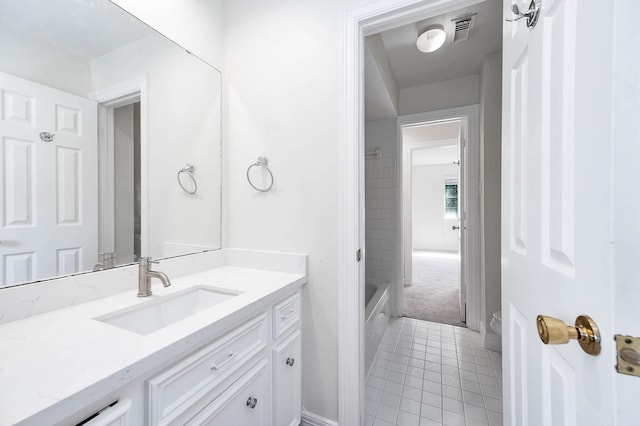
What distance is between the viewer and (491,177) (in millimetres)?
2221

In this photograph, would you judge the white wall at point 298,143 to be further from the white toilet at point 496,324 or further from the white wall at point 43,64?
the white toilet at point 496,324

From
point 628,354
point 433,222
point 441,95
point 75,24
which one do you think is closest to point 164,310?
point 75,24

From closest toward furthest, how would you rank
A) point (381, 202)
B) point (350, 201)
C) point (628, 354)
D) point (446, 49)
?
1. point (628, 354)
2. point (350, 201)
3. point (446, 49)
4. point (381, 202)

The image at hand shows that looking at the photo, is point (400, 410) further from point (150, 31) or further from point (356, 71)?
point (150, 31)

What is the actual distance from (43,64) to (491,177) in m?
2.77

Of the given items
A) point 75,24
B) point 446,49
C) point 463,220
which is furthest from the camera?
point 463,220

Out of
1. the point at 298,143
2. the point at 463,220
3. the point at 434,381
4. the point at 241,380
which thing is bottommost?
the point at 434,381

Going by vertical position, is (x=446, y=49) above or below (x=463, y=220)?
above

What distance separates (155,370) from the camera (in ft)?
2.15

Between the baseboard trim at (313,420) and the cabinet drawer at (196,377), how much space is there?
2.21ft

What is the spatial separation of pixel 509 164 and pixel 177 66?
1606 millimetres

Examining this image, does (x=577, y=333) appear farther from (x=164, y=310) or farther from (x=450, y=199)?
(x=450, y=199)

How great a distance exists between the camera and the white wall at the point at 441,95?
2.56 metres

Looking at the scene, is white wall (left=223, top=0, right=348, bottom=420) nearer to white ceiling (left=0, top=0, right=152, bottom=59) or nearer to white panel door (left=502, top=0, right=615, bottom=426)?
white ceiling (left=0, top=0, right=152, bottom=59)
